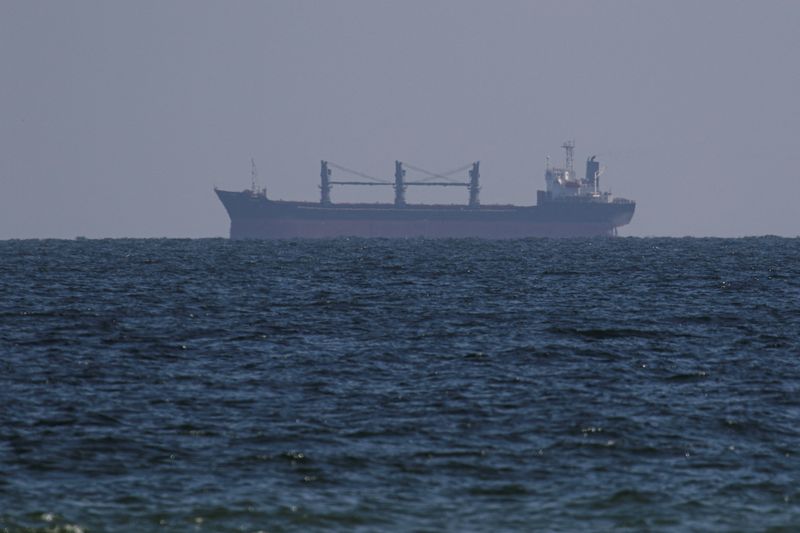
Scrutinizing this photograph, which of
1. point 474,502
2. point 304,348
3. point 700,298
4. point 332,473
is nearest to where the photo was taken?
point 474,502

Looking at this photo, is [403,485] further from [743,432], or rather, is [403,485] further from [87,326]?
[87,326]

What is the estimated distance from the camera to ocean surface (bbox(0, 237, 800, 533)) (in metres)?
15.9

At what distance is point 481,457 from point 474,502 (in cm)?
241

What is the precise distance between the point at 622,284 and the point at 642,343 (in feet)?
80.4

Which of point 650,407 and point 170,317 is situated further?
point 170,317

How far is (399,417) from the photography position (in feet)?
70.7

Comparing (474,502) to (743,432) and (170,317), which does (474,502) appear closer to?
(743,432)

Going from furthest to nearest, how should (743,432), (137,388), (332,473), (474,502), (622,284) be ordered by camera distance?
1. (622,284)
2. (137,388)
3. (743,432)
4. (332,473)
5. (474,502)

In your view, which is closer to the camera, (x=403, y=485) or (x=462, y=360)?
(x=403, y=485)

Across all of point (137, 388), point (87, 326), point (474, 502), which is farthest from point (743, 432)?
point (87, 326)

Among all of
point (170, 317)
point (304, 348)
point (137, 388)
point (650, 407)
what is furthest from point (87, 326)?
point (650, 407)

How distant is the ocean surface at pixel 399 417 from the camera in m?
15.9

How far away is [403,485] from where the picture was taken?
17.0 m

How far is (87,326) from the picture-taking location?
3566 cm
